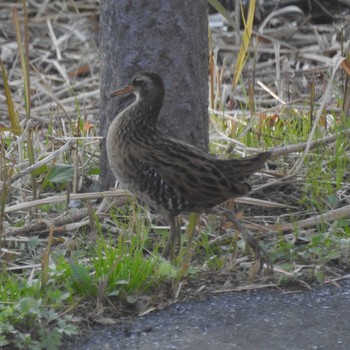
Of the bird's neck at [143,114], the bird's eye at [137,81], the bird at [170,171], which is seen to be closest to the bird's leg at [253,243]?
the bird at [170,171]

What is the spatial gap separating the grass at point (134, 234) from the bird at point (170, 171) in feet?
0.60

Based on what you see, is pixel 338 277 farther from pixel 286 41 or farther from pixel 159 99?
pixel 286 41

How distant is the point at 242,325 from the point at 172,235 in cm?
85

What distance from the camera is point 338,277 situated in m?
5.14

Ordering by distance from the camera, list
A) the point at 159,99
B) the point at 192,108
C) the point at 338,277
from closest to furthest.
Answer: the point at 338,277 < the point at 159,99 < the point at 192,108

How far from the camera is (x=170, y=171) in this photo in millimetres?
5234

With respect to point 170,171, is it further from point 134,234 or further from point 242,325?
point 242,325

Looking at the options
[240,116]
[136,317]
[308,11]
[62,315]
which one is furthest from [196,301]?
[308,11]

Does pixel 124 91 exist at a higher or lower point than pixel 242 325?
higher

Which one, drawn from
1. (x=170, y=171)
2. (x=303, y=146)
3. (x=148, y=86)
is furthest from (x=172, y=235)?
(x=303, y=146)

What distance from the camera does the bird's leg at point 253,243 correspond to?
16.9 feet

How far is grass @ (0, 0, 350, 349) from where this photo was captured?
15.5ft

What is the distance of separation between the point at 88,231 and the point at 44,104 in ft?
11.8

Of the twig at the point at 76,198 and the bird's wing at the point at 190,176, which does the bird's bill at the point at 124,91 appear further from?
the twig at the point at 76,198
